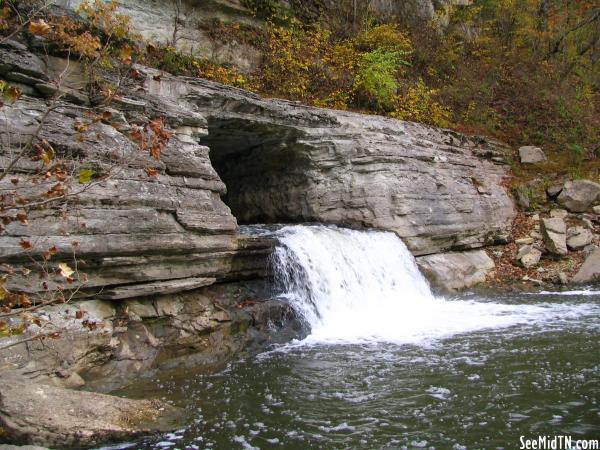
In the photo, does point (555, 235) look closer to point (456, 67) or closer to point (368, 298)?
point (368, 298)

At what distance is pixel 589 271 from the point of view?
39.3 ft

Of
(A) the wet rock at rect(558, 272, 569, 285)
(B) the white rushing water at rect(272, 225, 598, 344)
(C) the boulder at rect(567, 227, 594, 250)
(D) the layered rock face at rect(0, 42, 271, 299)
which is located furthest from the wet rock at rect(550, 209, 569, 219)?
(D) the layered rock face at rect(0, 42, 271, 299)

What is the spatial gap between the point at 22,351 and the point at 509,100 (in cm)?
1893

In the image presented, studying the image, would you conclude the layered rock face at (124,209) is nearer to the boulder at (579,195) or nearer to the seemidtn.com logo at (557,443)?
the seemidtn.com logo at (557,443)

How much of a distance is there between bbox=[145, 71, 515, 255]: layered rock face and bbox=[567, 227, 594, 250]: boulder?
1.74 meters

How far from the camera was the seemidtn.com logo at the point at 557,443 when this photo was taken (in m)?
3.93

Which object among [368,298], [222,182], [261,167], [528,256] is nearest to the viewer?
[222,182]

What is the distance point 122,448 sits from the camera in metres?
4.30

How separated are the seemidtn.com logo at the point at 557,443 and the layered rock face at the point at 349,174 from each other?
25.9 feet

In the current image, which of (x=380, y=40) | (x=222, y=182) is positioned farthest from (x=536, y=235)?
(x=222, y=182)

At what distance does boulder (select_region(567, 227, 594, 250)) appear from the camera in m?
13.0

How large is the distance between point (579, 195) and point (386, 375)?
453 inches

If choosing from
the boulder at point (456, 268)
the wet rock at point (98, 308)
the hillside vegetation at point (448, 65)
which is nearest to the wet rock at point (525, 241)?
the boulder at point (456, 268)

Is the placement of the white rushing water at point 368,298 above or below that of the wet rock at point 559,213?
below
